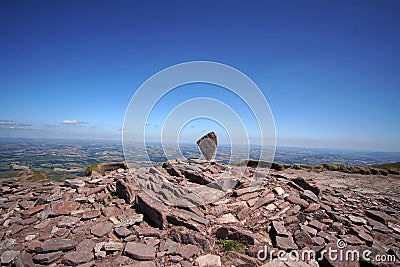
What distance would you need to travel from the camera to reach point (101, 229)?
6.70 m

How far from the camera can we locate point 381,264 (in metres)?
5.15

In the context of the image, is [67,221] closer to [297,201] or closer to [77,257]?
[77,257]

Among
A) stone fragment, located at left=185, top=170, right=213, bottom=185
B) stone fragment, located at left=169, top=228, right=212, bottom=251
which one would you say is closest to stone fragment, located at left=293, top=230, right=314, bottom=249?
stone fragment, located at left=169, top=228, right=212, bottom=251

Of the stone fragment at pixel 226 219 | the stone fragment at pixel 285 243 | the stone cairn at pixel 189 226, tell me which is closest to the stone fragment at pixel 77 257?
the stone cairn at pixel 189 226

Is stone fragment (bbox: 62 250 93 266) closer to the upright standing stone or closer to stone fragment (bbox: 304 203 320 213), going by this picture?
stone fragment (bbox: 304 203 320 213)

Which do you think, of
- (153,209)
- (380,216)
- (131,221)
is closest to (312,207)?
(380,216)

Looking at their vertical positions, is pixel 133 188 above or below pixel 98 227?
above

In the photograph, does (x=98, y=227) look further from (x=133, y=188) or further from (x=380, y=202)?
(x=380, y=202)

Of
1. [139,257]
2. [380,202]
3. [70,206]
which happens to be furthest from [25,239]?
[380,202]

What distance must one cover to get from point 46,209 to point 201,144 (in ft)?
32.4

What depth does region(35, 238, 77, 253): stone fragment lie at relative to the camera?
562 centimetres

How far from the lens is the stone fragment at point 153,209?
22.9 feet

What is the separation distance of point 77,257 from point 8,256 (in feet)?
6.39

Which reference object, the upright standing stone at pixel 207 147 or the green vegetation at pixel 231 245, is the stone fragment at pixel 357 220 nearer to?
the green vegetation at pixel 231 245
